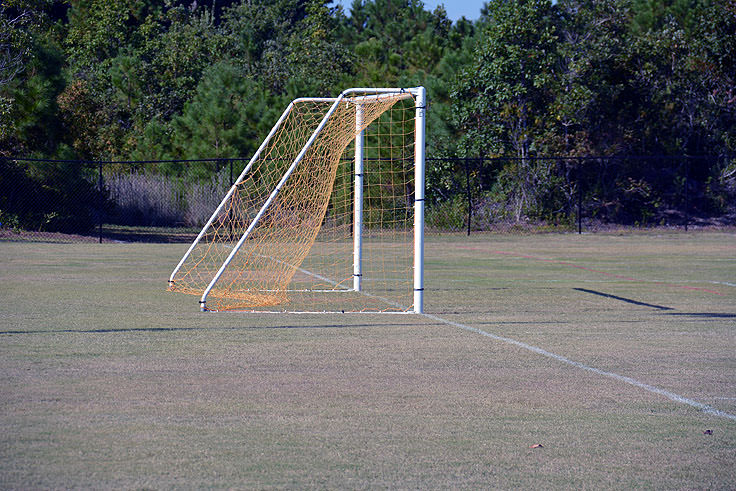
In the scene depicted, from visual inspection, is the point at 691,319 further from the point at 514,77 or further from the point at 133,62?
the point at 133,62

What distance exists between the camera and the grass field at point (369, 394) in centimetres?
399

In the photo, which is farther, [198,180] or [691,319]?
[198,180]

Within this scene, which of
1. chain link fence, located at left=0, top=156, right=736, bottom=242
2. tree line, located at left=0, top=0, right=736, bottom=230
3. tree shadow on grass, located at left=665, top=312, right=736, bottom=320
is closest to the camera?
tree shadow on grass, located at left=665, top=312, right=736, bottom=320

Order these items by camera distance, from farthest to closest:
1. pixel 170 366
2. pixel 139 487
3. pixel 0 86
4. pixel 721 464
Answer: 1. pixel 0 86
2. pixel 170 366
3. pixel 721 464
4. pixel 139 487

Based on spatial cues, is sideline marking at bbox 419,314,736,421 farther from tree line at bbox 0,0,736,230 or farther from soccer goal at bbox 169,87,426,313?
tree line at bbox 0,0,736,230

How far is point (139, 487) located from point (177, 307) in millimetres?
6342

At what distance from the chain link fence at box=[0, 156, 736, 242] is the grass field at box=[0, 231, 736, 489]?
13501 millimetres

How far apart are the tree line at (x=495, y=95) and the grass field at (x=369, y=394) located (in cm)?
1686

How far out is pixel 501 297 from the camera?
11.5 meters

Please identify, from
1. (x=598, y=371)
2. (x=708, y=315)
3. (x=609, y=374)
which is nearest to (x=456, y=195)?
(x=708, y=315)

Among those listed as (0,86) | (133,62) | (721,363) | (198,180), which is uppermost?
(133,62)

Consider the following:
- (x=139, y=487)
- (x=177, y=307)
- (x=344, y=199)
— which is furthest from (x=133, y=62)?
(x=139, y=487)

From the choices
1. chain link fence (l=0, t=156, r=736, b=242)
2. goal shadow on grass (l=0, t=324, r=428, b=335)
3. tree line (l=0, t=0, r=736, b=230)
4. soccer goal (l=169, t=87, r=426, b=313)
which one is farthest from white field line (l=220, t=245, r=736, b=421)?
tree line (l=0, t=0, r=736, b=230)

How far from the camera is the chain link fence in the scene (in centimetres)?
2394
